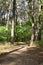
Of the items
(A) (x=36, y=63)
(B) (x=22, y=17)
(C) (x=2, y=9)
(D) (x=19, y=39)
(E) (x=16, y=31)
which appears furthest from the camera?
(B) (x=22, y=17)

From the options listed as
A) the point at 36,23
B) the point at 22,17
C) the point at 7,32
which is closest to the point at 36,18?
the point at 36,23

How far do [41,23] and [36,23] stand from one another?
1585 millimetres

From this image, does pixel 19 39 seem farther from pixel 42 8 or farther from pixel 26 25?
pixel 42 8

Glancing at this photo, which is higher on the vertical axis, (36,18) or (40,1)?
(40,1)

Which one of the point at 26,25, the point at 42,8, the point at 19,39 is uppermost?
the point at 42,8

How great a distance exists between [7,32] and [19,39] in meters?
2.84

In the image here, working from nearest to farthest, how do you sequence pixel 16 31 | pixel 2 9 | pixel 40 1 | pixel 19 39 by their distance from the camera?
pixel 40 1, pixel 16 31, pixel 19 39, pixel 2 9

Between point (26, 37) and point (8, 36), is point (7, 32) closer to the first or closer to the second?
point (8, 36)

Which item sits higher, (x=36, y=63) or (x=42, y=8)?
(x=42, y=8)

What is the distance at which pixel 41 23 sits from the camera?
1160 inches

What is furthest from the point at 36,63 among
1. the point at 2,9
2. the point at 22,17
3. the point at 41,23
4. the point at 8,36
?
the point at 22,17

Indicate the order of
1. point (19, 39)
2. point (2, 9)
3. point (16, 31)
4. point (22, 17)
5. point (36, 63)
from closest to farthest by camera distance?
1. point (36, 63)
2. point (16, 31)
3. point (19, 39)
4. point (2, 9)
5. point (22, 17)

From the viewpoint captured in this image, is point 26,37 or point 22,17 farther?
point 22,17

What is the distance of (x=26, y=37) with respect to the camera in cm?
3256
